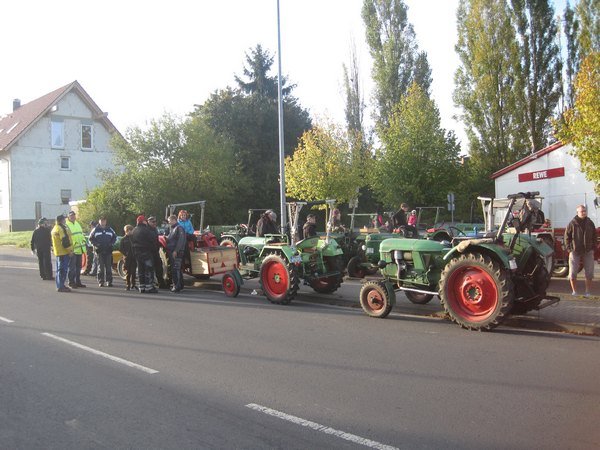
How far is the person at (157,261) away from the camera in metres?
11.7

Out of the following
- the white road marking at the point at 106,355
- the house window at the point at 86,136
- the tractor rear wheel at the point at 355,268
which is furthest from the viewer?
the house window at the point at 86,136

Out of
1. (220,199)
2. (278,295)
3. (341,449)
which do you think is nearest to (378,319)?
(278,295)

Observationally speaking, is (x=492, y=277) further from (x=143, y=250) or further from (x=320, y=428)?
(x=143, y=250)

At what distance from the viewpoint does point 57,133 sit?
37781mm

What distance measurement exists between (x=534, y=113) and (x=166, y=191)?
22.8 metres

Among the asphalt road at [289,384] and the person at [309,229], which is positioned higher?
the person at [309,229]

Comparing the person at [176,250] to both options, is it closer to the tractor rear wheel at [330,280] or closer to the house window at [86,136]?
the tractor rear wheel at [330,280]

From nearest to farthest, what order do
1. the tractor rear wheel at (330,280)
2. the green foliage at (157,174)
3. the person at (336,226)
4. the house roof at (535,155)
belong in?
1. the tractor rear wheel at (330,280)
2. the person at (336,226)
3. the house roof at (535,155)
4. the green foliage at (157,174)

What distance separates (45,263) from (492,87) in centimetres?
2810

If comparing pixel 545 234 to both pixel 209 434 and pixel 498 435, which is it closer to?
pixel 498 435

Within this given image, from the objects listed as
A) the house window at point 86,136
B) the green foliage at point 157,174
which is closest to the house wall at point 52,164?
the house window at point 86,136

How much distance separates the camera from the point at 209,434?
13.2ft

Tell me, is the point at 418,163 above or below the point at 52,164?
below

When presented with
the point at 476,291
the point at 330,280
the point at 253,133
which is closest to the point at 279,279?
the point at 330,280
